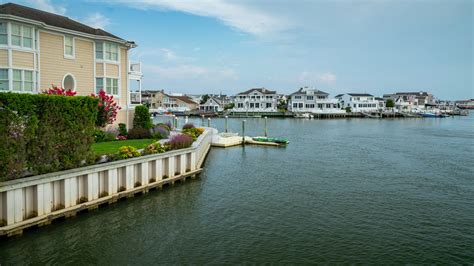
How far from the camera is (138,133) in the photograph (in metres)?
29.5

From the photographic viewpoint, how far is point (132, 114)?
32.8 metres

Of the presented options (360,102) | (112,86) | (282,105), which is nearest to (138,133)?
(112,86)

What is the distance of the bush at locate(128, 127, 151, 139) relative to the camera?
29.4 metres

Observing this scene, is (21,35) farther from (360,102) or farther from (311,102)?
(360,102)

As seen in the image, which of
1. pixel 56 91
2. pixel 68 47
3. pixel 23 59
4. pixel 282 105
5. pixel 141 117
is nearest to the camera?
pixel 23 59

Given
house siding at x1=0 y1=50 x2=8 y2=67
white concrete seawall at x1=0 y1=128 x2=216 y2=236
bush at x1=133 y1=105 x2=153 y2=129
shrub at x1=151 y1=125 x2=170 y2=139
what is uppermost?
house siding at x1=0 y1=50 x2=8 y2=67

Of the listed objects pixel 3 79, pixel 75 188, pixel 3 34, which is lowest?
pixel 75 188

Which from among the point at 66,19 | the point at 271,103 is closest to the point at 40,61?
the point at 66,19

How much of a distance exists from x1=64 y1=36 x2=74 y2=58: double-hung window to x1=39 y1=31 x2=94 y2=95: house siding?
284 millimetres

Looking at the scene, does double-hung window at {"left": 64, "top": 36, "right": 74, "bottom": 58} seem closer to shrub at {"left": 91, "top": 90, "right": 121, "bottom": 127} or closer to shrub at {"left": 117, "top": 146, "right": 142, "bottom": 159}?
shrub at {"left": 91, "top": 90, "right": 121, "bottom": 127}

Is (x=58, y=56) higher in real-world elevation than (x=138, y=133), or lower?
higher

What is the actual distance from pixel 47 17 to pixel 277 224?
863 inches

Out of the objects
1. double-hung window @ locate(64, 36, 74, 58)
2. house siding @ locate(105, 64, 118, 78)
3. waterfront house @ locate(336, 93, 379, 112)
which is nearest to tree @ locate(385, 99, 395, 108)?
waterfront house @ locate(336, 93, 379, 112)

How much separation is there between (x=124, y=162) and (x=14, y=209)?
5.51 meters
